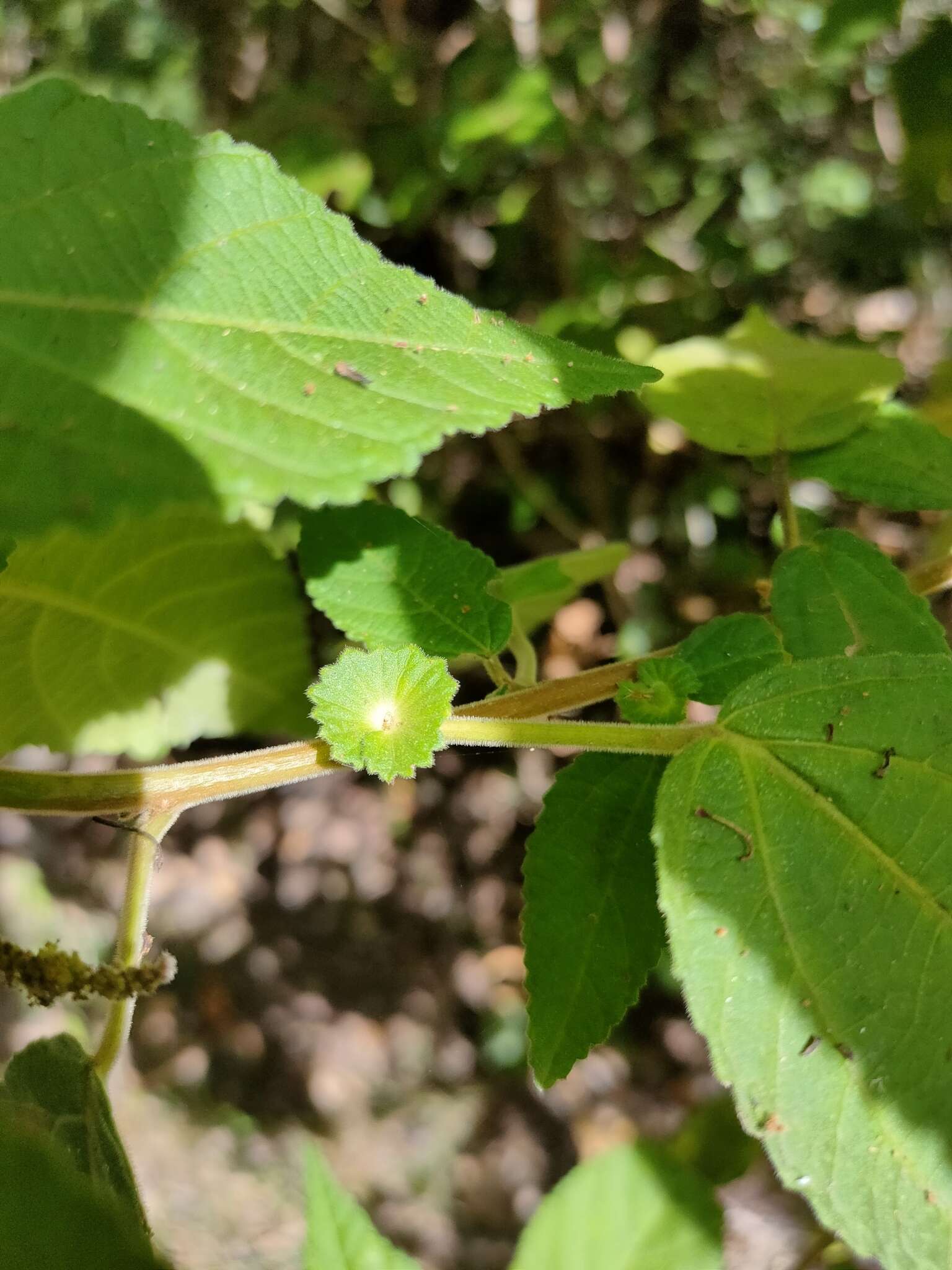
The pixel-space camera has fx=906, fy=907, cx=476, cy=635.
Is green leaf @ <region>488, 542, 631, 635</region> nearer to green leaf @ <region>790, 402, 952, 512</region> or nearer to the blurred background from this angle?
green leaf @ <region>790, 402, 952, 512</region>

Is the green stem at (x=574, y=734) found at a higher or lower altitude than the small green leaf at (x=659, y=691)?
higher

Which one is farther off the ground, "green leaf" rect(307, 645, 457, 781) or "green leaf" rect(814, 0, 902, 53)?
"green leaf" rect(814, 0, 902, 53)

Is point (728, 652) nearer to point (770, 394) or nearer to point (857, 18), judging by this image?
point (770, 394)

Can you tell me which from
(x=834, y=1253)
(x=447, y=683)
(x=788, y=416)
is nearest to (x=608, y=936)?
(x=447, y=683)

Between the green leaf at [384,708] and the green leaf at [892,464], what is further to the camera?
the green leaf at [892,464]

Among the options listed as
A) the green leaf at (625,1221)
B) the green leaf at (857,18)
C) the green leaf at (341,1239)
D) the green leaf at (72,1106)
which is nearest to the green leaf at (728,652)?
the green leaf at (72,1106)

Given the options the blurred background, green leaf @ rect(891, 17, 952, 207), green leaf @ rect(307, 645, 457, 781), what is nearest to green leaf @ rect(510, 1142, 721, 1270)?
the blurred background

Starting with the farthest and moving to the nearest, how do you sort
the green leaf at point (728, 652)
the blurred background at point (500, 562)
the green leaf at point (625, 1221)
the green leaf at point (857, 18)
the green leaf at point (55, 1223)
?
the blurred background at point (500, 562) → the green leaf at point (857, 18) → the green leaf at point (625, 1221) → the green leaf at point (728, 652) → the green leaf at point (55, 1223)

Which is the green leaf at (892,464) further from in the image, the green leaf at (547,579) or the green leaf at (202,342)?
the green leaf at (202,342)
